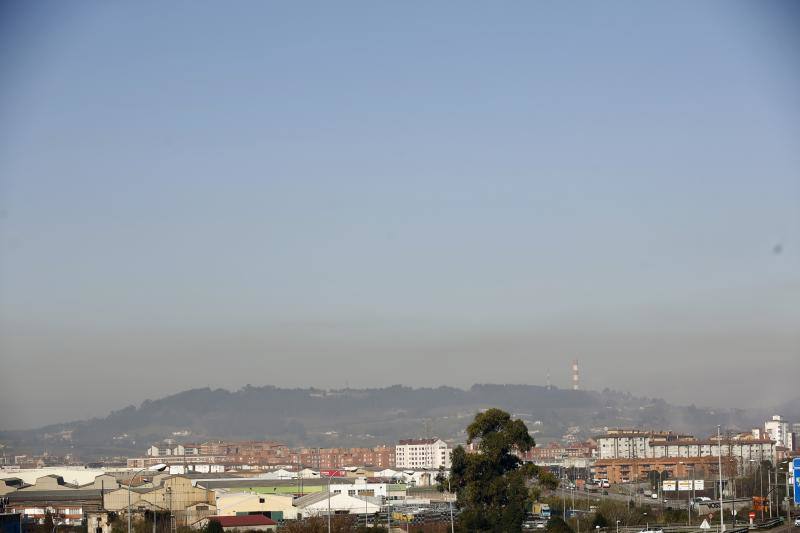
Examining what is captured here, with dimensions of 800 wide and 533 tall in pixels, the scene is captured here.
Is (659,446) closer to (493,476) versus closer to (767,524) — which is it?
(767,524)

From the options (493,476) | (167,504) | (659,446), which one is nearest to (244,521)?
(167,504)

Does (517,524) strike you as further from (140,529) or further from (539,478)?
(140,529)

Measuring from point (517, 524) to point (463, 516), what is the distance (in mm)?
2271

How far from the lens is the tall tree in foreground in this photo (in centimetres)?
4778

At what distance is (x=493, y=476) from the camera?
1949 inches

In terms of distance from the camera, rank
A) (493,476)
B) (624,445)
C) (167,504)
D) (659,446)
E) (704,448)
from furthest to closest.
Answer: (624,445)
(659,446)
(704,448)
(167,504)
(493,476)

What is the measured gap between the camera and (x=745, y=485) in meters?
91.1

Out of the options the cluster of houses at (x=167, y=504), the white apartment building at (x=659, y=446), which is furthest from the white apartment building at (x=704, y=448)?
the cluster of houses at (x=167, y=504)

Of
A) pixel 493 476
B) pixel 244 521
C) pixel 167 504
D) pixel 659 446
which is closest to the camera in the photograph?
pixel 493 476

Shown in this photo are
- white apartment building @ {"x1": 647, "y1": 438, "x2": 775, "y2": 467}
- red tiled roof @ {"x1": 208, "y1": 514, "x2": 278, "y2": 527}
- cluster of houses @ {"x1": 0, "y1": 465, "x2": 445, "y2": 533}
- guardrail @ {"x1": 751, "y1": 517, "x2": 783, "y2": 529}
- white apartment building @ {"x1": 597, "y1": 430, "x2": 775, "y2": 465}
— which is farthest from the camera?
white apartment building @ {"x1": 597, "y1": 430, "x2": 775, "y2": 465}

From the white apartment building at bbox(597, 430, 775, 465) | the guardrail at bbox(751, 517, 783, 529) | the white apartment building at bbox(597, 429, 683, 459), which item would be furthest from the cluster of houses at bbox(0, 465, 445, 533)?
the white apartment building at bbox(597, 429, 683, 459)

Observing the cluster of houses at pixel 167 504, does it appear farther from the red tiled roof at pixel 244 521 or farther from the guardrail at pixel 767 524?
the guardrail at pixel 767 524

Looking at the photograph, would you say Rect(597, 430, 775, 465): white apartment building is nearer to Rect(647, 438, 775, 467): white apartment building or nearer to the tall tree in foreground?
Rect(647, 438, 775, 467): white apartment building

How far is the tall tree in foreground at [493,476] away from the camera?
4778 centimetres
